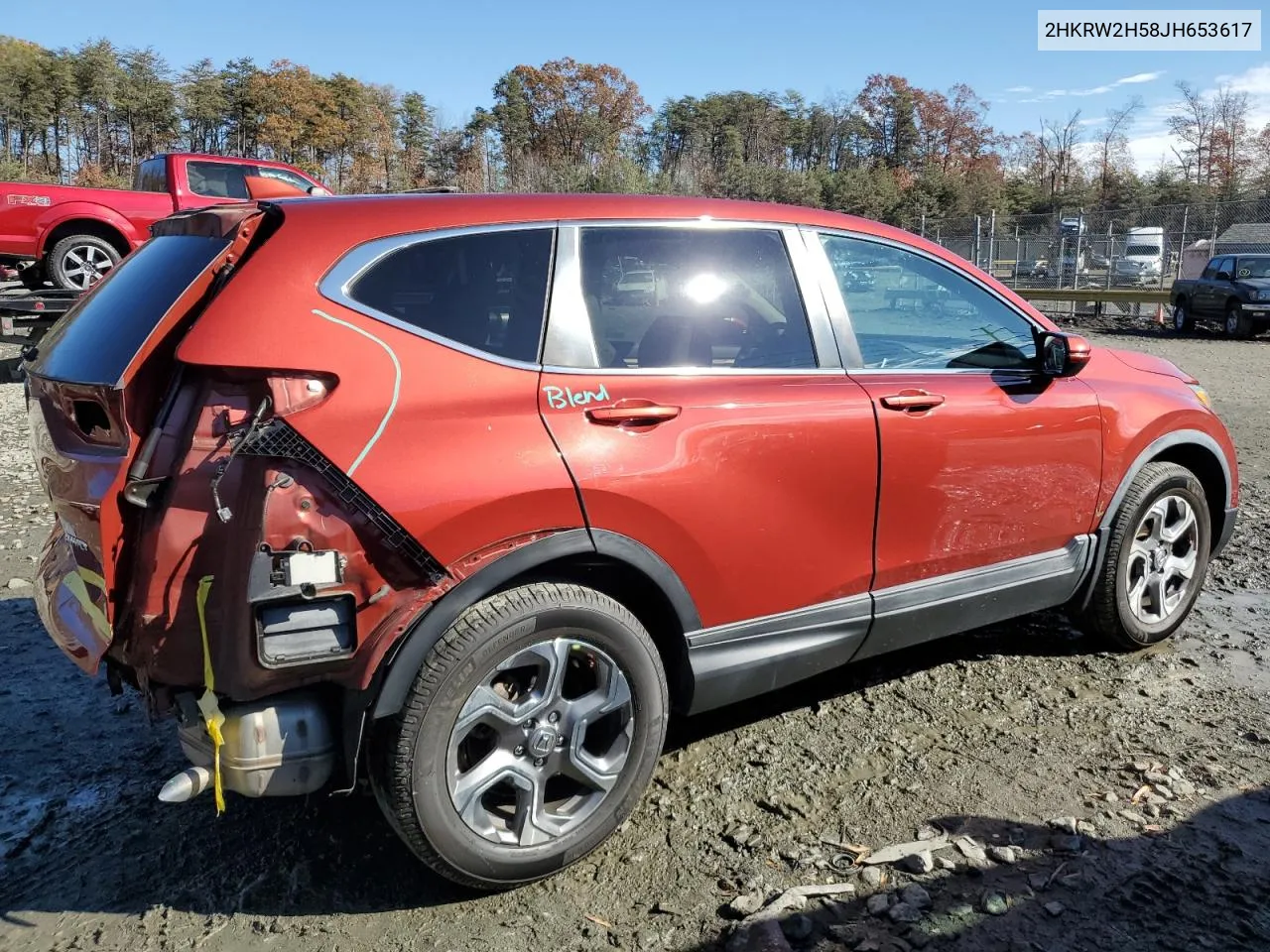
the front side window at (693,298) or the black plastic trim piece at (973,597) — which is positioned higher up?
the front side window at (693,298)

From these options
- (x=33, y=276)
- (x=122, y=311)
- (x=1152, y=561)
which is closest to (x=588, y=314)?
(x=122, y=311)

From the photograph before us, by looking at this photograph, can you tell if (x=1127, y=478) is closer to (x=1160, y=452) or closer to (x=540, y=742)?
(x=1160, y=452)

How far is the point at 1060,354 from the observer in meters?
3.66

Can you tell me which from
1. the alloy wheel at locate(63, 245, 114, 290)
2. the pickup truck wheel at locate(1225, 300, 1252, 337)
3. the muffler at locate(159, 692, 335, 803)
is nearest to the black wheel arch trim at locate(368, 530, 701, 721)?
the muffler at locate(159, 692, 335, 803)

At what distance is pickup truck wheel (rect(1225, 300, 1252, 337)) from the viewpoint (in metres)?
19.9

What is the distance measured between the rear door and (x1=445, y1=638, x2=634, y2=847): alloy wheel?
13.3 inches

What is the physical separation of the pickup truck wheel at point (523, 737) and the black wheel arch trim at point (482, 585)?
3 centimetres

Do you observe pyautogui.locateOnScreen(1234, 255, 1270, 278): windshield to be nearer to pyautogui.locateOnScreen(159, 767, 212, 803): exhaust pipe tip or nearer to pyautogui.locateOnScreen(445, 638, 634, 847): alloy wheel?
pyautogui.locateOnScreen(445, 638, 634, 847): alloy wheel

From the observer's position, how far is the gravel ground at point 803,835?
2512 millimetres

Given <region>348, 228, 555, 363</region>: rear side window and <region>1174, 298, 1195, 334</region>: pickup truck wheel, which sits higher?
<region>1174, 298, 1195, 334</region>: pickup truck wheel

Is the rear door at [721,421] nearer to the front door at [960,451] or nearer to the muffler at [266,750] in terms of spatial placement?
the front door at [960,451]

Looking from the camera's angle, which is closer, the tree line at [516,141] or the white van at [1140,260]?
the white van at [1140,260]

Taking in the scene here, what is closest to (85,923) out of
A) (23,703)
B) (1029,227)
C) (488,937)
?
(488,937)

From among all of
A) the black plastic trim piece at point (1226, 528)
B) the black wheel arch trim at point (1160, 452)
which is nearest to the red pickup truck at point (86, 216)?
the black wheel arch trim at point (1160, 452)
